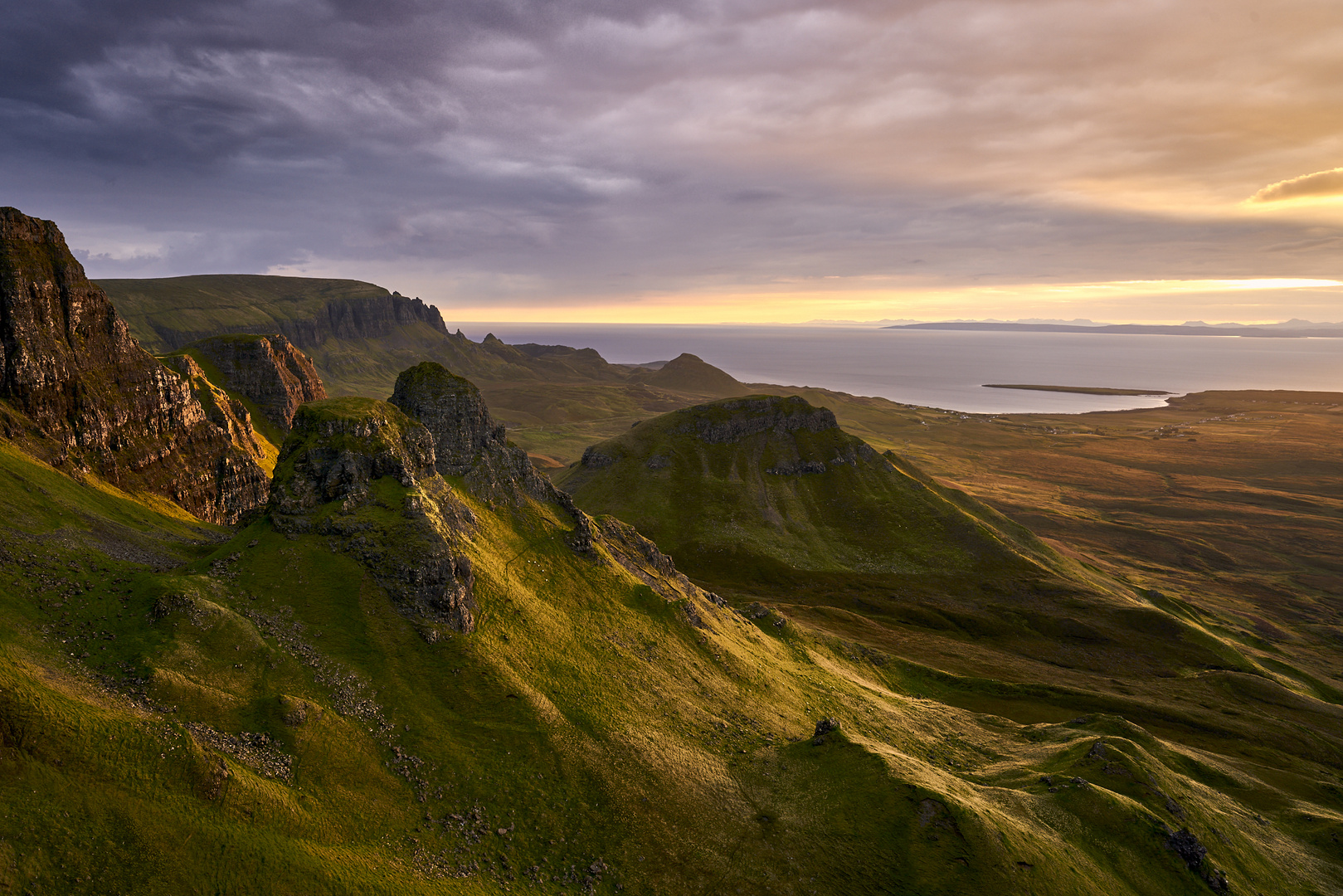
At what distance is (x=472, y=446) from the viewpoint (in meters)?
86.1

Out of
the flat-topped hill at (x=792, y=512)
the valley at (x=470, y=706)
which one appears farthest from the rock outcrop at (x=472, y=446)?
the flat-topped hill at (x=792, y=512)

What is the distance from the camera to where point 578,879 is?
42031 millimetres

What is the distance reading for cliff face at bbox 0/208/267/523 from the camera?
248 ft

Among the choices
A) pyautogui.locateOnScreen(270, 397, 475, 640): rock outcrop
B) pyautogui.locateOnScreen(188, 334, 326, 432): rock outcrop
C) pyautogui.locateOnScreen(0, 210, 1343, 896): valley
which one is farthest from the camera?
pyautogui.locateOnScreen(188, 334, 326, 432): rock outcrop

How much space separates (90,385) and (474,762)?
86.2 meters

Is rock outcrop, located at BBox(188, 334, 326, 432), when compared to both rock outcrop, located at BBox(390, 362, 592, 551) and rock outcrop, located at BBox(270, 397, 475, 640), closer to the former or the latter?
rock outcrop, located at BBox(390, 362, 592, 551)

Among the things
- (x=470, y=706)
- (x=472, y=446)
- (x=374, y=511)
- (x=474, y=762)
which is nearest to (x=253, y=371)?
(x=472, y=446)

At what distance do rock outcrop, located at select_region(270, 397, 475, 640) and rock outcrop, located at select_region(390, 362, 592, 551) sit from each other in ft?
46.4

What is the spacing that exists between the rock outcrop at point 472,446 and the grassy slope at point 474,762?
790cm

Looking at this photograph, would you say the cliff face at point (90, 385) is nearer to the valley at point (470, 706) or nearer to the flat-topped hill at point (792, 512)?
the valley at point (470, 706)

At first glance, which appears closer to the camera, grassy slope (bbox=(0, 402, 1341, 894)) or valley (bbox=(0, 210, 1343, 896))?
grassy slope (bbox=(0, 402, 1341, 894))

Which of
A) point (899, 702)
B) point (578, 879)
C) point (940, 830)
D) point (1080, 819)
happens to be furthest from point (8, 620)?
point (899, 702)

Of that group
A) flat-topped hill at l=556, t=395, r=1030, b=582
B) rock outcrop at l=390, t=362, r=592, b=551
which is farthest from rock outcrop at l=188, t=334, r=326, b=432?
rock outcrop at l=390, t=362, r=592, b=551

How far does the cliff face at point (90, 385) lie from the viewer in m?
75.6
